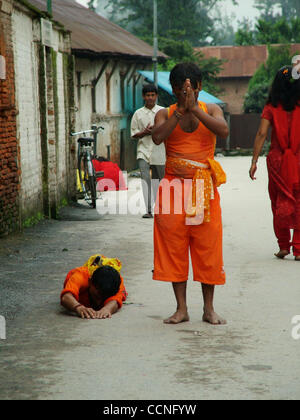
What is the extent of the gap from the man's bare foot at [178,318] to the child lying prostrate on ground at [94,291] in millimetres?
472

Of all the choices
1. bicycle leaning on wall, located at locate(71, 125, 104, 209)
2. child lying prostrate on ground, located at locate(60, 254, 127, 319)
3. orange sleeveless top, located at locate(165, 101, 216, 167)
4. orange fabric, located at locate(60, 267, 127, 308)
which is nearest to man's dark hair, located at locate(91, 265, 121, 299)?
child lying prostrate on ground, located at locate(60, 254, 127, 319)

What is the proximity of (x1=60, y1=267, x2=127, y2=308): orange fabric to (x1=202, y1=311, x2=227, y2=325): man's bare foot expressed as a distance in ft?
2.41

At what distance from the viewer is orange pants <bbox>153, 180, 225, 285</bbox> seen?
5.90m

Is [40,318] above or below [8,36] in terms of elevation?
below

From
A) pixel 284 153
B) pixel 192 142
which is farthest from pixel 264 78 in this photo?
pixel 192 142

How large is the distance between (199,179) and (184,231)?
39cm

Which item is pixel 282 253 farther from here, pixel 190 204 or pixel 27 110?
pixel 27 110

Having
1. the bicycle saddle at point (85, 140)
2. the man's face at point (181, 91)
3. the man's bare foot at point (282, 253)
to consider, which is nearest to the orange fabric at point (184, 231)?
the man's face at point (181, 91)

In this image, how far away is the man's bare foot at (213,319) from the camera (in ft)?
19.8

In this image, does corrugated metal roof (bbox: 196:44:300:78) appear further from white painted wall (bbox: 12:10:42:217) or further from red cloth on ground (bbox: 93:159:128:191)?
white painted wall (bbox: 12:10:42:217)

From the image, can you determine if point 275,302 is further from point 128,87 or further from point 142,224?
Answer: point 128,87

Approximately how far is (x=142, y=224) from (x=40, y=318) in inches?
216
